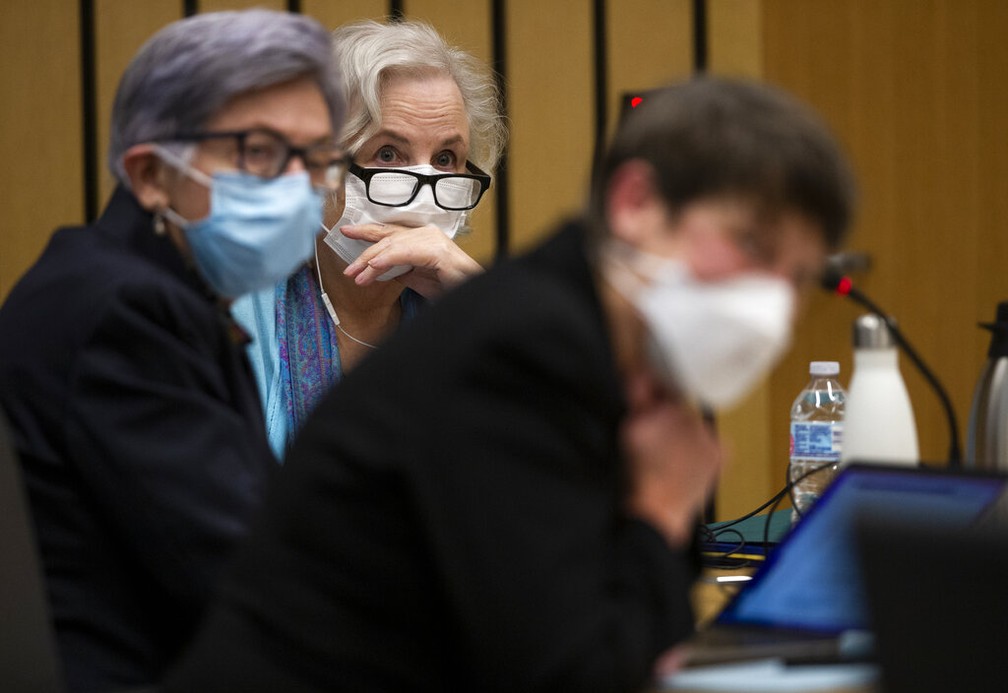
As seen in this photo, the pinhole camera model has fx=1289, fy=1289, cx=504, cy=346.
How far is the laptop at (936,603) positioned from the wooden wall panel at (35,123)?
2.80 m

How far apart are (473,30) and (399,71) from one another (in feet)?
4.14

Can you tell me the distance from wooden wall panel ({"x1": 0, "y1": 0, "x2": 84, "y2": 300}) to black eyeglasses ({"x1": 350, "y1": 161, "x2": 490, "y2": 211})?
51.8 inches

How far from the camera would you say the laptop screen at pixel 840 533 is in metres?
1.12

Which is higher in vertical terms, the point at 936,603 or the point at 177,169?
the point at 177,169

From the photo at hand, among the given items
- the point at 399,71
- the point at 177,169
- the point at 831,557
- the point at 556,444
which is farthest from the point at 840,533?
the point at 399,71

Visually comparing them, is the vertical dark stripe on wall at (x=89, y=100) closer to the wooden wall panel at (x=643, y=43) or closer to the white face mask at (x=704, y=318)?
the wooden wall panel at (x=643, y=43)

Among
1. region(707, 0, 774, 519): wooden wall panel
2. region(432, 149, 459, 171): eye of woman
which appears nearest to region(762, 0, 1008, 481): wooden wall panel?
region(707, 0, 774, 519): wooden wall panel

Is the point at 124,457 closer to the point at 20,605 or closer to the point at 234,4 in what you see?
the point at 20,605

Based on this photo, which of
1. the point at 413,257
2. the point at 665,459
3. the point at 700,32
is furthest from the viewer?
the point at 700,32

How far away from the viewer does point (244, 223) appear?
51.4 inches

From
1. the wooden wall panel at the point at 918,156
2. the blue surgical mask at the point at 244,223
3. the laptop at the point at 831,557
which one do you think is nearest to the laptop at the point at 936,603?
the laptop at the point at 831,557

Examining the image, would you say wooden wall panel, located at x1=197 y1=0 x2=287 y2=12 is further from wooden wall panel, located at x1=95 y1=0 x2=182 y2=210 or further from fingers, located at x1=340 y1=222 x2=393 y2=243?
fingers, located at x1=340 y1=222 x2=393 y2=243

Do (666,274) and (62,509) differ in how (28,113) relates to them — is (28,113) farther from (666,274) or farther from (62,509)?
(666,274)

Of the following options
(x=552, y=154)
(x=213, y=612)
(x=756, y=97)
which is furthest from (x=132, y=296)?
(x=552, y=154)
